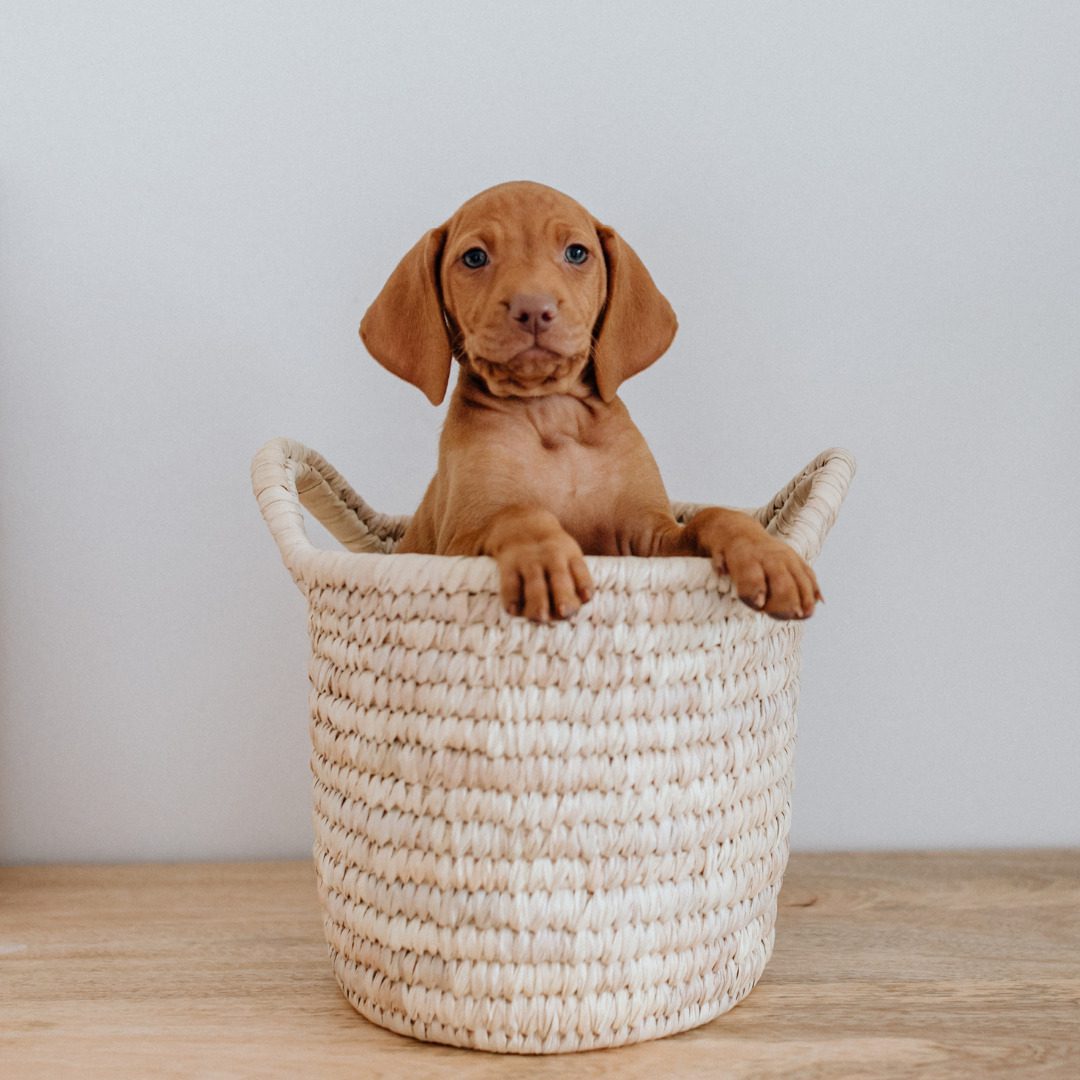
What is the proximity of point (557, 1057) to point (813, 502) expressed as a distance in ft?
2.18

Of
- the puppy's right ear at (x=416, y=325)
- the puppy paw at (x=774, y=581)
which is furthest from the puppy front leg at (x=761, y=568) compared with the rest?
the puppy's right ear at (x=416, y=325)

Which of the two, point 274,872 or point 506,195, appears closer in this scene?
point 506,195

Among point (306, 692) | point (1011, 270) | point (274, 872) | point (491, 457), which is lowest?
point (274, 872)

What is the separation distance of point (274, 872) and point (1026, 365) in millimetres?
1471

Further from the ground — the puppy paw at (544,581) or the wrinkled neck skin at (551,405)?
the wrinkled neck skin at (551,405)

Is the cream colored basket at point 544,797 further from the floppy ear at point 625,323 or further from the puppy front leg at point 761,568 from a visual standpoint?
the floppy ear at point 625,323

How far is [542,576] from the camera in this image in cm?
107

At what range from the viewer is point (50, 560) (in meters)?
1.89

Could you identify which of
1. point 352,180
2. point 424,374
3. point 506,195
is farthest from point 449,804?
point 352,180

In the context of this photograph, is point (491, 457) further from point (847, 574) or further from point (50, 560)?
point (50, 560)

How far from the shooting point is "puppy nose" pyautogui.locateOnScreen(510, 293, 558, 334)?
1.32 metres

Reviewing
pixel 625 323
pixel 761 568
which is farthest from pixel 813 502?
pixel 625 323

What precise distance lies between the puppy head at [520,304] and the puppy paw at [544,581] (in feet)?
1.14

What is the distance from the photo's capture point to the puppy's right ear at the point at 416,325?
1453 millimetres
